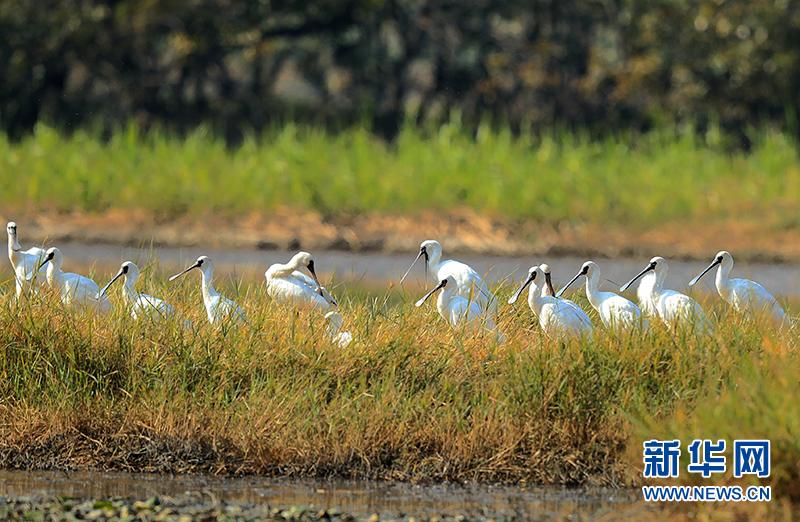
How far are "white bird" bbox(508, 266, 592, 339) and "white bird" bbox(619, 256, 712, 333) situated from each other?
441 mm

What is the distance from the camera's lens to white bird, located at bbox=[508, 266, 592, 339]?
27.5 ft

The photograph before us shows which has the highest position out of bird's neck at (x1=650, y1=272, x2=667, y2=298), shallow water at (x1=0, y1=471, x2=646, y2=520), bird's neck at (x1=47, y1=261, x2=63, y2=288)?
bird's neck at (x1=650, y1=272, x2=667, y2=298)

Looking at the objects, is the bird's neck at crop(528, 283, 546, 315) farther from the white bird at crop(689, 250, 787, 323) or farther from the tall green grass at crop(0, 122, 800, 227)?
the tall green grass at crop(0, 122, 800, 227)

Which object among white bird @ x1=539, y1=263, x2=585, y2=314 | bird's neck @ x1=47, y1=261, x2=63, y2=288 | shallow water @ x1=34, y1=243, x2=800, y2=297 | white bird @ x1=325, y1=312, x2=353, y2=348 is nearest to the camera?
white bird @ x1=325, y1=312, x2=353, y2=348

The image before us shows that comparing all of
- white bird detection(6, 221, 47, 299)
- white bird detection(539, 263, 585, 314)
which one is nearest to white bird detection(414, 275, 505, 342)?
white bird detection(539, 263, 585, 314)

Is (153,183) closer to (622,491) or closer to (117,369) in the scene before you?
(117,369)

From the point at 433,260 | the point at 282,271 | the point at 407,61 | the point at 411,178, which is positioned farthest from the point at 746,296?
the point at 407,61

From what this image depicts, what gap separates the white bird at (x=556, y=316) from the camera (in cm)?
837

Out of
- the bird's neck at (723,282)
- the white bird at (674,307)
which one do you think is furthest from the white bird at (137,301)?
the bird's neck at (723,282)

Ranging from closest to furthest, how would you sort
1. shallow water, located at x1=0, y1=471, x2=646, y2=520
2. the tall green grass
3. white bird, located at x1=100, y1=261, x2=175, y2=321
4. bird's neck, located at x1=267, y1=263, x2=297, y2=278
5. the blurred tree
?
shallow water, located at x1=0, y1=471, x2=646, y2=520, white bird, located at x1=100, y1=261, x2=175, y2=321, bird's neck, located at x1=267, y1=263, x2=297, y2=278, the tall green grass, the blurred tree

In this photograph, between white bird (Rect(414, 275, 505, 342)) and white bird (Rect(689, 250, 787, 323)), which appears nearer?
white bird (Rect(414, 275, 505, 342))

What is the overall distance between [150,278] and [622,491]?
308 cm

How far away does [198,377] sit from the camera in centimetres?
803

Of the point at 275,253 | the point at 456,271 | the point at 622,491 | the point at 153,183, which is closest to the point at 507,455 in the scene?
the point at 622,491
